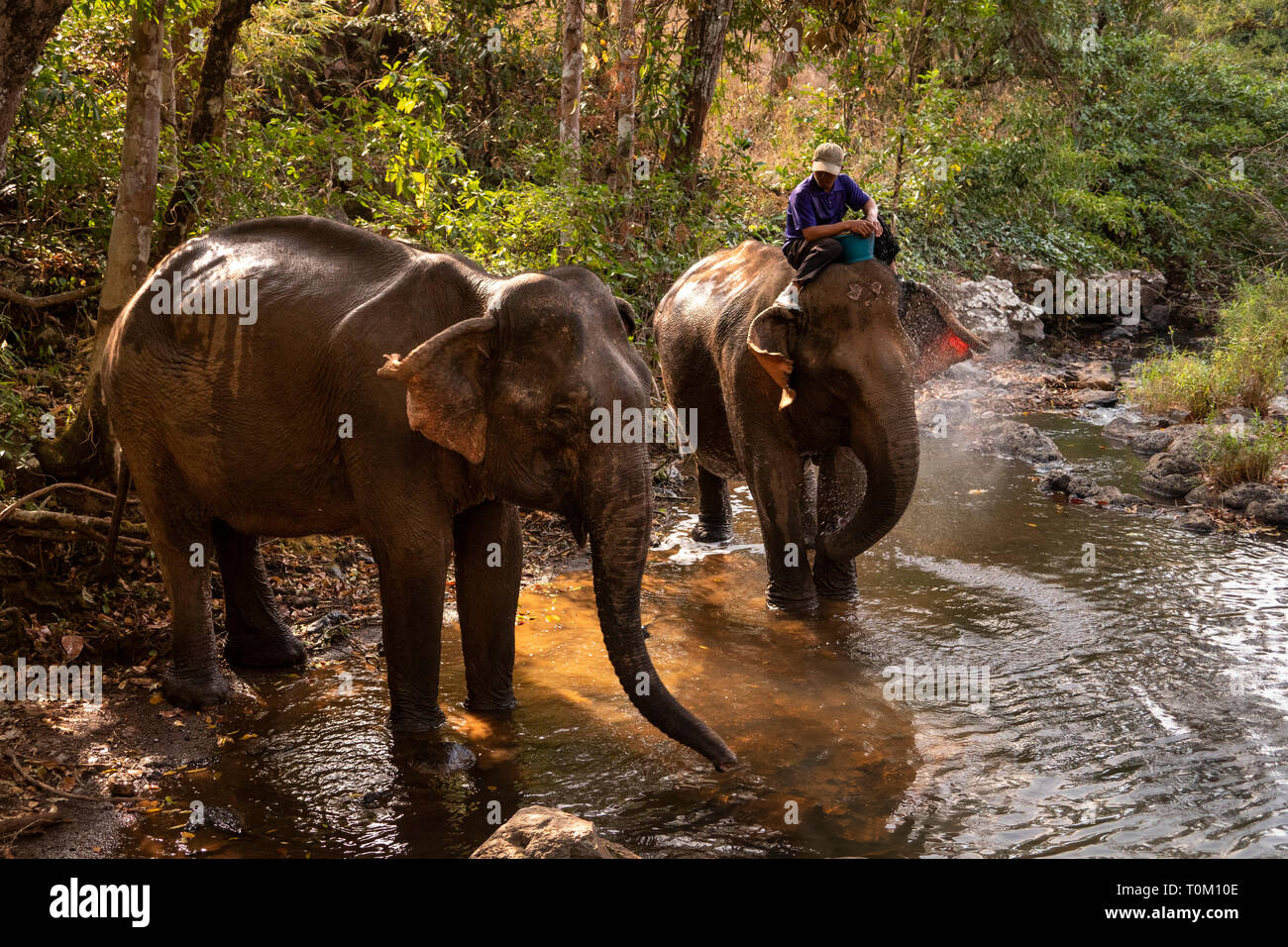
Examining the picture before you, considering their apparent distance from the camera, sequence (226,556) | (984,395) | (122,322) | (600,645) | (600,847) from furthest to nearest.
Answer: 1. (984,395)
2. (600,645)
3. (226,556)
4. (122,322)
5. (600,847)

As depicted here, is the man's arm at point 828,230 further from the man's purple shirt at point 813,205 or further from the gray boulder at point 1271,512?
the gray boulder at point 1271,512

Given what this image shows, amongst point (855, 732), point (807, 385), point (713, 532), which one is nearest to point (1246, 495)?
point (713, 532)

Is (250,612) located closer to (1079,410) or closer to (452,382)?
(452,382)

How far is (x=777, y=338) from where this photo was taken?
26.4 feet

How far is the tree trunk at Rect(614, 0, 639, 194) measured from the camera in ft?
42.5

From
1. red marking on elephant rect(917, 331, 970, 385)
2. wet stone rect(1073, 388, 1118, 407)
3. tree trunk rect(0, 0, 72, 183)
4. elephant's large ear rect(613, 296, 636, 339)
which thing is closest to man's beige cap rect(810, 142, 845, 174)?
red marking on elephant rect(917, 331, 970, 385)

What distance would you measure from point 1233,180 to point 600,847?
2502 cm

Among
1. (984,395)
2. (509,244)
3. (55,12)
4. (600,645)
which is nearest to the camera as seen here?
(55,12)

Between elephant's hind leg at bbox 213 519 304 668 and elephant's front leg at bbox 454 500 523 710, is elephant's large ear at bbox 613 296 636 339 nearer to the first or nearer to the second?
elephant's front leg at bbox 454 500 523 710

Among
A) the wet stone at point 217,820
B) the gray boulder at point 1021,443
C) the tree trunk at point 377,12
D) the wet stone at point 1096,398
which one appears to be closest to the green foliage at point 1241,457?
the gray boulder at point 1021,443

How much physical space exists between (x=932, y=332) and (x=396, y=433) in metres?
5.10

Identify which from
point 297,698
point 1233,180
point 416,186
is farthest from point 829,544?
point 1233,180
